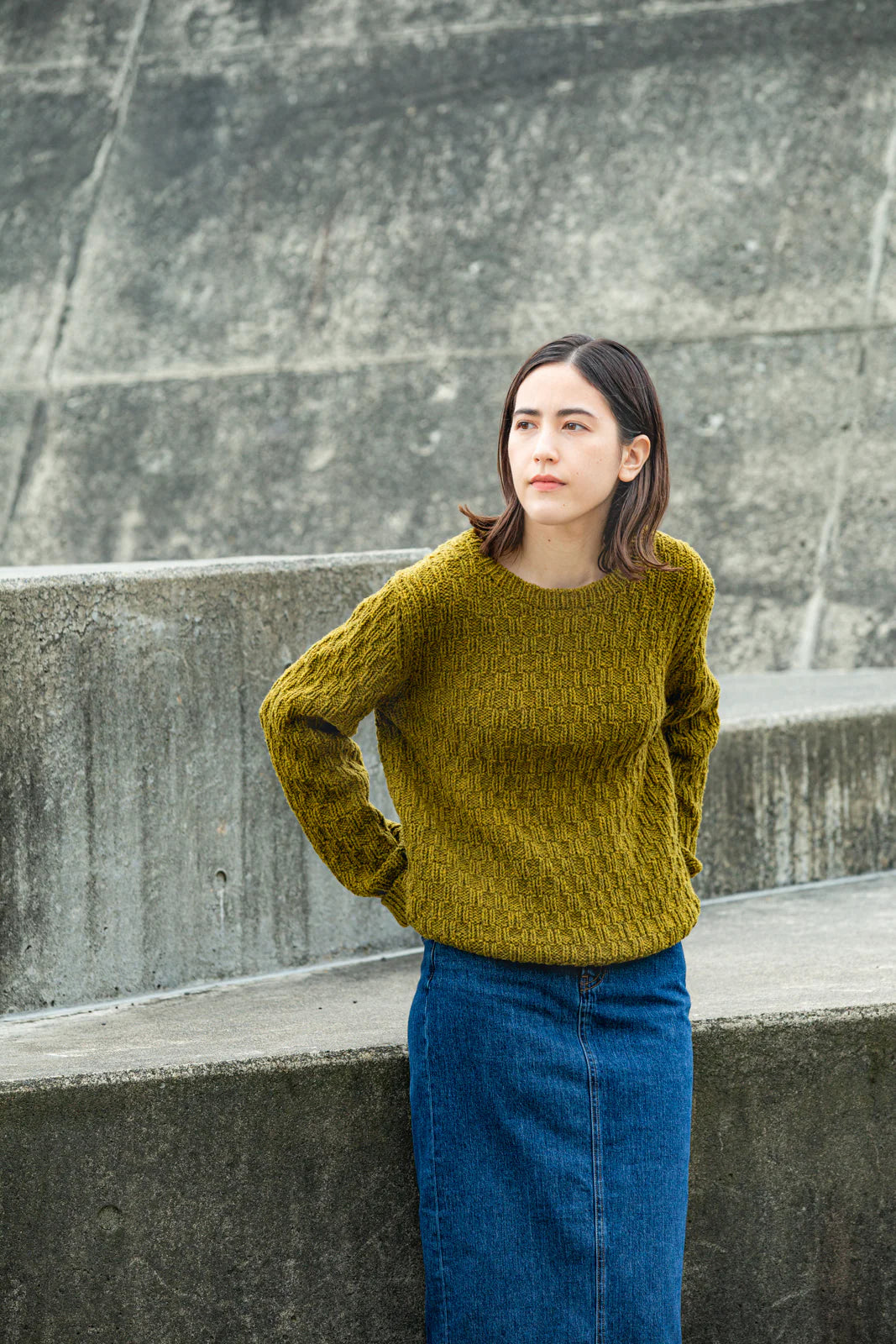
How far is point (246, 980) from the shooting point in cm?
324

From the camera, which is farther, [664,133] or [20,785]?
[664,133]

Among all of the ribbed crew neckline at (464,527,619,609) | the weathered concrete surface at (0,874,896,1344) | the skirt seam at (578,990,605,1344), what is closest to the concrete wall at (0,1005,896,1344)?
the weathered concrete surface at (0,874,896,1344)

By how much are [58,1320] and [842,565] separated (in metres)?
3.98

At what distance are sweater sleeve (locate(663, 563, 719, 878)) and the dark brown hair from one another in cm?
18

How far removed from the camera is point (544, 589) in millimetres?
2172

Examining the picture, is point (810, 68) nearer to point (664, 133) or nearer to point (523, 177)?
point (664, 133)

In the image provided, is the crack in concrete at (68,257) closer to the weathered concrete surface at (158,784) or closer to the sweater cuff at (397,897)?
the weathered concrete surface at (158,784)

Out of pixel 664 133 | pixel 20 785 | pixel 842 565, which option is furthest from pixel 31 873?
pixel 664 133

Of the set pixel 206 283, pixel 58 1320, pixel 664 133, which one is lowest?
pixel 58 1320

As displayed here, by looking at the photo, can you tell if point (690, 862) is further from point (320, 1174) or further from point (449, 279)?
point (449, 279)

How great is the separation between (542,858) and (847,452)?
13.3 ft

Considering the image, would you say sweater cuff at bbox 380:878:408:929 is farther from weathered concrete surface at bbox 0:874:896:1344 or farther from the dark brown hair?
the dark brown hair

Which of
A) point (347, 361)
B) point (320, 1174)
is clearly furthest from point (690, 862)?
point (347, 361)

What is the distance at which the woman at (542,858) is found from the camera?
213 centimetres
